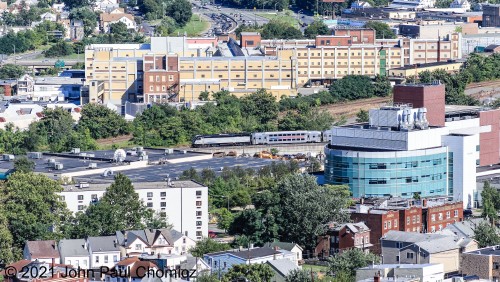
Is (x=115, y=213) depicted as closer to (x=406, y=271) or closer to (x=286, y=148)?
(x=406, y=271)

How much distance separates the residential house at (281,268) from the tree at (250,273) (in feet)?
1.26

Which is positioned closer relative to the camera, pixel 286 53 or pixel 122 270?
pixel 122 270

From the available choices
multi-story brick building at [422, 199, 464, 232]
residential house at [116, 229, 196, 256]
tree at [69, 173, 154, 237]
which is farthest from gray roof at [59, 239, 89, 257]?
multi-story brick building at [422, 199, 464, 232]

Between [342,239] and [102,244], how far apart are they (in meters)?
5.49

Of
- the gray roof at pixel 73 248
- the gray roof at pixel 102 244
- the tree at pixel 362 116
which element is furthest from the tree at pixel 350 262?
the tree at pixel 362 116

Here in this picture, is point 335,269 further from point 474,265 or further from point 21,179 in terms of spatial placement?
point 21,179

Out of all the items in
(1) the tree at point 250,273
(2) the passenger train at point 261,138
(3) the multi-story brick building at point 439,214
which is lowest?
(2) the passenger train at point 261,138

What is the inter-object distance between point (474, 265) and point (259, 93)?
28.9m

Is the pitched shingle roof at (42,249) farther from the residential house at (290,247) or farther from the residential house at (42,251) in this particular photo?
the residential house at (290,247)

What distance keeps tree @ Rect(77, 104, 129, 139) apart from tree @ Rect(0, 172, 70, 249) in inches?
693

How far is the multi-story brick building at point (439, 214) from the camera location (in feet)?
135

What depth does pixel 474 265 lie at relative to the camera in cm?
3419

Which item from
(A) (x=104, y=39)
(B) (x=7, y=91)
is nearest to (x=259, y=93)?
(B) (x=7, y=91)

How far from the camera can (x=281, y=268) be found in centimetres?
3447
